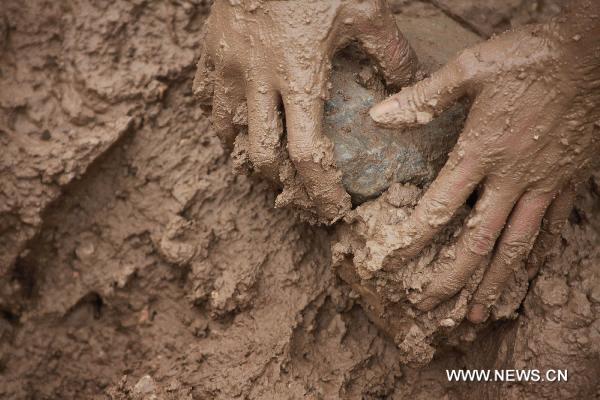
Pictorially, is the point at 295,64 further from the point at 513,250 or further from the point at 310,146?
the point at 513,250

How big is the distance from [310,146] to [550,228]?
0.64m

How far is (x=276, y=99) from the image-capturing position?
137cm

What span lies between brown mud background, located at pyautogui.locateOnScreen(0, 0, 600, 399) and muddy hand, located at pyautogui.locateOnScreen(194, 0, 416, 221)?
0.39 meters

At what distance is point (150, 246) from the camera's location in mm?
1794

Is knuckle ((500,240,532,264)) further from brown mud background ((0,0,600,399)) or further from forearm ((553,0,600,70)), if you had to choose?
forearm ((553,0,600,70))

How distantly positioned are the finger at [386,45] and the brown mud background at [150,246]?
1.65 ft

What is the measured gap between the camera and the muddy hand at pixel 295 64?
1.31 meters

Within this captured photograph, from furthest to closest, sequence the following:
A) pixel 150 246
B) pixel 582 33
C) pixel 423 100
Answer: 1. pixel 150 246
2. pixel 423 100
3. pixel 582 33

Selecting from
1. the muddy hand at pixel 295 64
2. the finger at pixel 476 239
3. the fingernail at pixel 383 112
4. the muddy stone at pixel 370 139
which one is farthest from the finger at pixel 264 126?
the finger at pixel 476 239

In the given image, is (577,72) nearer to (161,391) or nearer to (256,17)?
(256,17)

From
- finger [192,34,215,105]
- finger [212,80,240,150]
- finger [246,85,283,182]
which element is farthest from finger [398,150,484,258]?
finger [192,34,215,105]

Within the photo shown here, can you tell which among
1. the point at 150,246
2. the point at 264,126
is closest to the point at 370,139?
the point at 264,126

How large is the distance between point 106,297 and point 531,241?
4.08ft

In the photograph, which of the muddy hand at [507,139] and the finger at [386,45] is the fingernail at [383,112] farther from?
the finger at [386,45]
